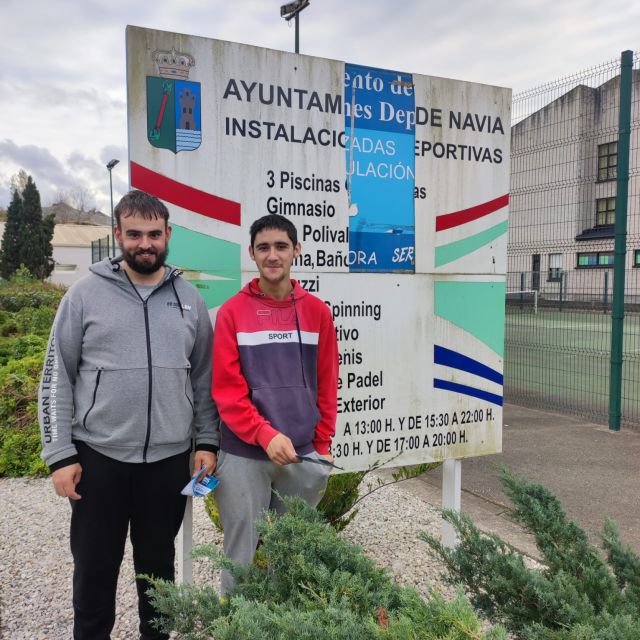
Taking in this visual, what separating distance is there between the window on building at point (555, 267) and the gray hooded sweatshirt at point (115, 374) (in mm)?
7134

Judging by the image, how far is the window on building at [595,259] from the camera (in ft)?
27.2

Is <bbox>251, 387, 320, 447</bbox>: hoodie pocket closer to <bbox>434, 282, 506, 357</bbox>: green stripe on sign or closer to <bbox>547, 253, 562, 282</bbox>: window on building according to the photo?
<bbox>434, 282, 506, 357</bbox>: green stripe on sign

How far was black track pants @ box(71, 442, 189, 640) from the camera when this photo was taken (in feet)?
7.95

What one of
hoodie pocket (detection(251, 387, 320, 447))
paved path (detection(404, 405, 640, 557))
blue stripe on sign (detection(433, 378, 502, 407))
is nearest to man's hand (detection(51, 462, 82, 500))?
hoodie pocket (detection(251, 387, 320, 447))

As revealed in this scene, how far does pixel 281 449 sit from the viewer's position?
230cm

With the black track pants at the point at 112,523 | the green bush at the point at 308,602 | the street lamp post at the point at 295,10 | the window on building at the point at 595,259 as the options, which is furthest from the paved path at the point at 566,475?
the street lamp post at the point at 295,10

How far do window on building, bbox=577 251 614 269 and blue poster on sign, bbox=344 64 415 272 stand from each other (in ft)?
18.5

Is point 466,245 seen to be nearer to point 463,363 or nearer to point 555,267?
point 463,363

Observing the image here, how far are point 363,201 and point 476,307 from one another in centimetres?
95

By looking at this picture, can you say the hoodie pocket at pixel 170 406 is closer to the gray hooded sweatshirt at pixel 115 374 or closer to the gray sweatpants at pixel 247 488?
the gray hooded sweatshirt at pixel 115 374

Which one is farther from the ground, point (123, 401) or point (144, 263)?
point (144, 263)

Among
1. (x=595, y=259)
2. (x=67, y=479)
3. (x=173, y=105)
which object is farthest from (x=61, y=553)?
(x=595, y=259)

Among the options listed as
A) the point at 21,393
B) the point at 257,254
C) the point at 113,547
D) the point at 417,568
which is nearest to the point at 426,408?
the point at 417,568

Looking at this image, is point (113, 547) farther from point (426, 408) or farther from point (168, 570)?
point (426, 408)
